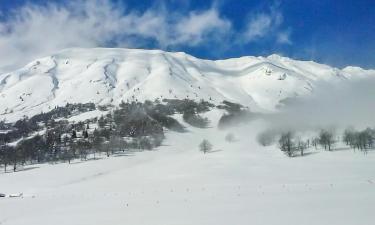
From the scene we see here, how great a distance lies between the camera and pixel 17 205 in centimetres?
6756

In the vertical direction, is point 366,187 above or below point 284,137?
below

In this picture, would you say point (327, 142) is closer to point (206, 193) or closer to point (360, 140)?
point (360, 140)

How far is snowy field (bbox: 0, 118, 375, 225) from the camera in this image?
45.8m

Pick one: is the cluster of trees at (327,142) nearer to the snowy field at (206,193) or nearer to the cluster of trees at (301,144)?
the cluster of trees at (301,144)

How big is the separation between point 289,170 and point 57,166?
84.1 meters

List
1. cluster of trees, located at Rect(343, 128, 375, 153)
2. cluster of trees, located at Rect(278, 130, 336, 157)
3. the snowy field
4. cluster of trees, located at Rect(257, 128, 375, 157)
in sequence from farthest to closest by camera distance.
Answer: cluster of trees, located at Rect(278, 130, 336, 157), cluster of trees, located at Rect(257, 128, 375, 157), cluster of trees, located at Rect(343, 128, 375, 153), the snowy field

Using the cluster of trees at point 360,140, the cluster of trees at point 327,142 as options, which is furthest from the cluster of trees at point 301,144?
the cluster of trees at point 360,140

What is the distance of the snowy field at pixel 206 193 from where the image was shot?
4575 cm

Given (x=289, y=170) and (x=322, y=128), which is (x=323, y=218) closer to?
(x=289, y=170)

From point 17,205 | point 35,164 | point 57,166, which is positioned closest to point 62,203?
point 17,205

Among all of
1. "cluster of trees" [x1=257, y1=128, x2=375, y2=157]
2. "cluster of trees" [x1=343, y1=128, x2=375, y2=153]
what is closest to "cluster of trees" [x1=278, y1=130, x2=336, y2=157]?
"cluster of trees" [x1=257, y1=128, x2=375, y2=157]

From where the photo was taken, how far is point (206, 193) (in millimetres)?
69688

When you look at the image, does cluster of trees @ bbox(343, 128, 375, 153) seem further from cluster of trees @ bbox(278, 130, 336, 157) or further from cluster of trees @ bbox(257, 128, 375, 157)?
cluster of trees @ bbox(278, 130, 336, 157)

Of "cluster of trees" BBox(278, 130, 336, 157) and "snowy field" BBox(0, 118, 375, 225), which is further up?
"cluster of trees" BBox(278, 130, 336, 157)
